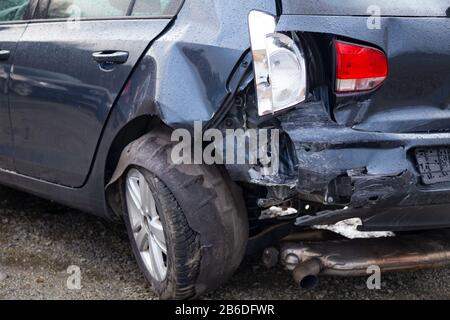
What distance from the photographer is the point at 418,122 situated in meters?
2.73

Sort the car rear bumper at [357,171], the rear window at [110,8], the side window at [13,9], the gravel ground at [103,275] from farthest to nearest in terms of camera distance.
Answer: the side window at [13,9]
the gravel ground at [103,275]
the rear window at [110,8]
the car rear bumper at [357,171]

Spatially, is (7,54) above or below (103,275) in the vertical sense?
above

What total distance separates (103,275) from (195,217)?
972mm

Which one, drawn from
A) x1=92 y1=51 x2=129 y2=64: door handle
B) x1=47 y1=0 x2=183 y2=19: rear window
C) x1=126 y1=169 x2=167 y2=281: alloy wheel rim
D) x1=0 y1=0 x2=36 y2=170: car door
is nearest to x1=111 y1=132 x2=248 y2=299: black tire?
x1=126 y1=169 x2=167 y2=281: alloy wheel rim

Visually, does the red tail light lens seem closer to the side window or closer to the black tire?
the black tire

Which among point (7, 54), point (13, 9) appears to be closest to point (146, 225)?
point (7, 54)

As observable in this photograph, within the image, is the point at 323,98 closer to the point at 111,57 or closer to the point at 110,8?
the point at 111,57

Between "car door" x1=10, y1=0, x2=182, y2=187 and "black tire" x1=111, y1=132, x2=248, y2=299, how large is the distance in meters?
0.39

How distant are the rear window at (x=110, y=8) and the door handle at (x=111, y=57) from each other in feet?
0.70

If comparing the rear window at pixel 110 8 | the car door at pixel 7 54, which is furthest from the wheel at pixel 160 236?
the car door at pixel 7 54

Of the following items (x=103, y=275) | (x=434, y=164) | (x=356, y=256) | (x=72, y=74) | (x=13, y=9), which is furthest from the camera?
(x=13, y=9)

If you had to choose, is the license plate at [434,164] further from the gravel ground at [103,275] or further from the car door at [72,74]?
the car door at [72,74]

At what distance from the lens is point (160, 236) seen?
3021 millimetres

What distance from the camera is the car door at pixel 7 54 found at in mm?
3795
